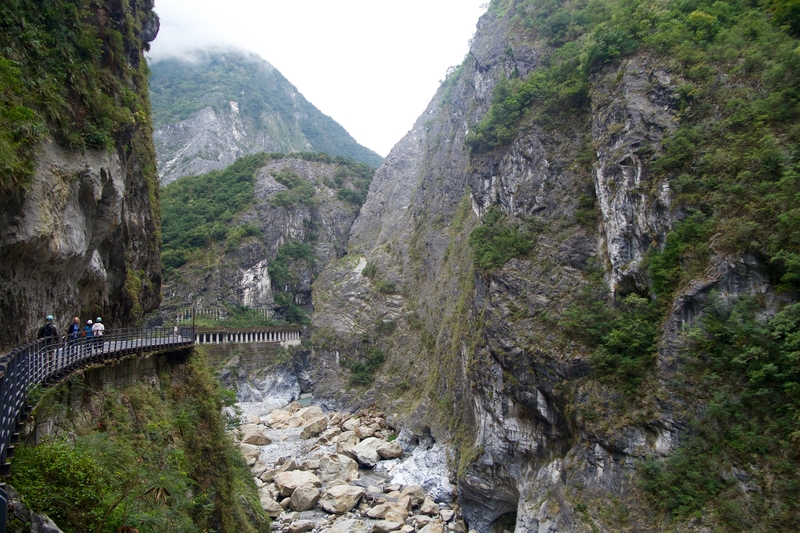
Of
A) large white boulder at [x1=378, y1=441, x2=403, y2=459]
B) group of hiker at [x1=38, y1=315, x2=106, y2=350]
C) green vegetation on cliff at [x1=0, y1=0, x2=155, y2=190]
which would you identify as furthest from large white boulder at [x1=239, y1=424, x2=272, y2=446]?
green vegetation on cliff at [x1=0, y1=0, x2=155, y2=190]

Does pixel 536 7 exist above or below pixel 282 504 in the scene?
above

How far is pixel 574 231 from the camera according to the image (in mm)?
24875

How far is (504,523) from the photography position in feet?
80.8

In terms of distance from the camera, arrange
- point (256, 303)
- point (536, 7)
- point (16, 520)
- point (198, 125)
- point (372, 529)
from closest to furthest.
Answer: point (16, 520) → point (372, 529) → point (536, 7) → point (256, 303) → point (198, 125)

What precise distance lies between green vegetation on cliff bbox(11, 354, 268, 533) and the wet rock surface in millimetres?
5040

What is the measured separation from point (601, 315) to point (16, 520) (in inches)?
786

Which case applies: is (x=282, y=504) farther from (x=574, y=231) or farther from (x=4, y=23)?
(x=4, y=23)

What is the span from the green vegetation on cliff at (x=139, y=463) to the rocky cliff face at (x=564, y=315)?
1157 cm

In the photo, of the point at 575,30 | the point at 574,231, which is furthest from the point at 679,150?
the point at 575,30

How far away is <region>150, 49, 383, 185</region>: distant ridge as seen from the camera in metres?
114

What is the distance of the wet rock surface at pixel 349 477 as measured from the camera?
84.1 feet

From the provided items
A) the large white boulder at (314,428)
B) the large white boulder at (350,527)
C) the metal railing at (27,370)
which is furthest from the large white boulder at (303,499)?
the metal railing at (27,370)

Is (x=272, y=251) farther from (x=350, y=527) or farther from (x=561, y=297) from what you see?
(x=561, y=297)

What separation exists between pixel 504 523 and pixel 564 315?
10.8 meters
